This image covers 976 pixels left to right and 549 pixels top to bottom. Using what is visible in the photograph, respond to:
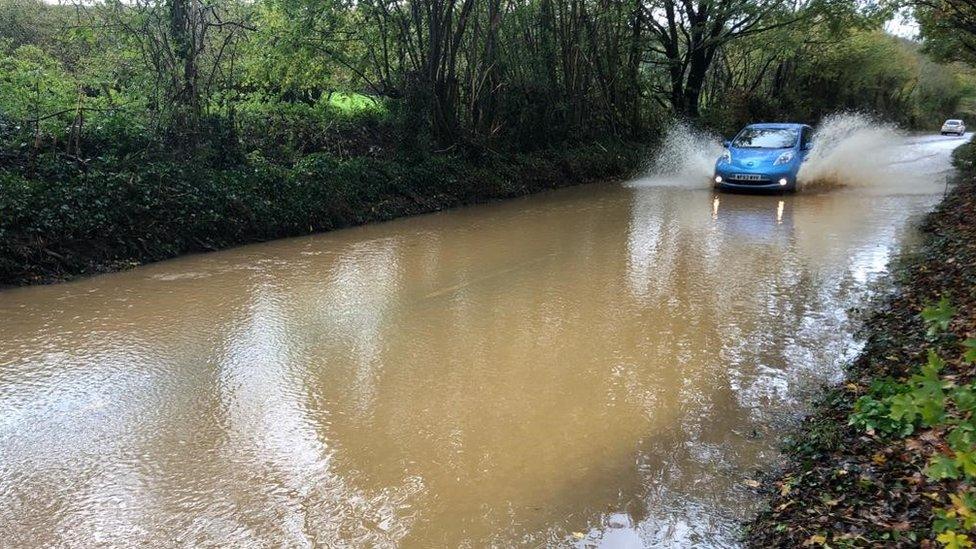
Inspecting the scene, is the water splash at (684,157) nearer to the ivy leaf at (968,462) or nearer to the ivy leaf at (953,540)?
the ivy leaf at (968,462)

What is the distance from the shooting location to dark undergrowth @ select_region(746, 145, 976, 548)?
9.66 ft

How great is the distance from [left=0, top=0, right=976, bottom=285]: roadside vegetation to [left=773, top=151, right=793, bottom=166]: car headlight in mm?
5849

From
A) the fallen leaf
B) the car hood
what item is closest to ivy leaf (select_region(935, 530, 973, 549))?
the fallen leaf

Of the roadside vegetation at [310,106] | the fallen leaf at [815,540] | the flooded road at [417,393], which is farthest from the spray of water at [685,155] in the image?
the fallen leaf at [815,540]

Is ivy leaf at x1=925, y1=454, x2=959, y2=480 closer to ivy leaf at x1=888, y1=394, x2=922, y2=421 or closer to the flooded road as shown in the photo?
ivy leaf at x1=888, y1=394, x2=922, y2=421

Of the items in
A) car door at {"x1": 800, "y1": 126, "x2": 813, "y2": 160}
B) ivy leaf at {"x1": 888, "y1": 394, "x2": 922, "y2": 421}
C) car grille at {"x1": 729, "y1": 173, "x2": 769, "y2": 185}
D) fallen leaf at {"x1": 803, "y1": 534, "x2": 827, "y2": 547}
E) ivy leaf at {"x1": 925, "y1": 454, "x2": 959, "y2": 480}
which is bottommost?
fallen leaf at {"x1": 803, "y1": 534, "x2": 827, "y2": 547}

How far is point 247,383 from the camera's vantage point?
545 cm

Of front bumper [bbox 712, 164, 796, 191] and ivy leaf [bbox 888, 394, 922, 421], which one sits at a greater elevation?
front bumper [bbox 712, 164, 796, 191]

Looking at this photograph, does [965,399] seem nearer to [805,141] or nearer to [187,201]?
[187,201]

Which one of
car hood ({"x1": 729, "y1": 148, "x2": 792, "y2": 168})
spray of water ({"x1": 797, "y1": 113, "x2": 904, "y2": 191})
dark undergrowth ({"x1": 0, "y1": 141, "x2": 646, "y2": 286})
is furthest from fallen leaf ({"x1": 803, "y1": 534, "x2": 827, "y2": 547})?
spray of water ({"x1": 797, "y1": 113, "x2": 904, "y2": 191})

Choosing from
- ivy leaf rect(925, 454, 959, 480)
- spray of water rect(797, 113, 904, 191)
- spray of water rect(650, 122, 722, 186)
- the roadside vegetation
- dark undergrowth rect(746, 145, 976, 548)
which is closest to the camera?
ivy leaf rect(925, 454, 959, 480)

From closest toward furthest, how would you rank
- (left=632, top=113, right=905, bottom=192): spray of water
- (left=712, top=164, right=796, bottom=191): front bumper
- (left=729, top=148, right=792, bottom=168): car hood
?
(left=712, top=164, right=796, bottom=191): front bumper, (left=729, top=148, right=792, bottom=168): car hood, (left=632, top=113, right=905, bottom=192): spray of water

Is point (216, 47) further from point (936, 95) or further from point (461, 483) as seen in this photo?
point (936, 95)

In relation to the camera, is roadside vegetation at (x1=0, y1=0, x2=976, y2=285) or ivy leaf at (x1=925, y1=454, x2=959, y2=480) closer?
ivy leaf at (x1=925, y1=454, x2=959, y2=480)
